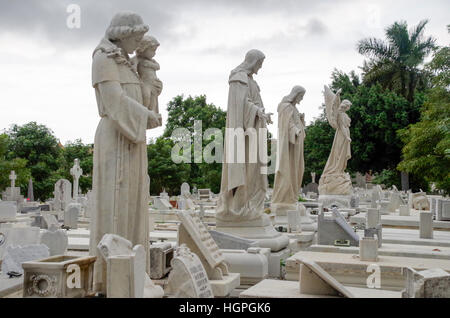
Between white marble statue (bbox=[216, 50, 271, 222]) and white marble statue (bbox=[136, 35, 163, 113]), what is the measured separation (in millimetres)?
3484

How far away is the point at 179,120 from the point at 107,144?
41.0 metres

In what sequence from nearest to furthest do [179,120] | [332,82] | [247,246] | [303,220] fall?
[247,246], [303,220], [332,82], [179,120]

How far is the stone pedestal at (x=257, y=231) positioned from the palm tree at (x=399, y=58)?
36.1 meters

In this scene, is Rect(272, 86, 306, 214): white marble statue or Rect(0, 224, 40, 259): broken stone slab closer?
Rect(0, 224, 40, 259): broken stone slab

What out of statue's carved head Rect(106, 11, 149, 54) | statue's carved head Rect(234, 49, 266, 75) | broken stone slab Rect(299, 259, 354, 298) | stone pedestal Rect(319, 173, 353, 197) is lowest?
broken stone slab Rect(299, 259, 354, 298)

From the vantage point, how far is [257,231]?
28.9 feet

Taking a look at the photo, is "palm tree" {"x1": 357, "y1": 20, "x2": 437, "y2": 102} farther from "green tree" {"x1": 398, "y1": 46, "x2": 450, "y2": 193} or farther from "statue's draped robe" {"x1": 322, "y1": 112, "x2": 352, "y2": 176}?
"statue's draped robe" {"x1": 322, "y1": 112, "x2": 352, "y2": 176}

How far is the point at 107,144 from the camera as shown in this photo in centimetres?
509

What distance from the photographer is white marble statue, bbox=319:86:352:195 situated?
1997 centimetres

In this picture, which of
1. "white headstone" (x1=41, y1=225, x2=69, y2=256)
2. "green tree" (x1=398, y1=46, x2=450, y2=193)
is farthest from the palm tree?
"white headstone" (x1=41, y1=225, x2=69, y2=256)

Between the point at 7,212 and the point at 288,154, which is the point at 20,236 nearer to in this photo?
the point at 288,154

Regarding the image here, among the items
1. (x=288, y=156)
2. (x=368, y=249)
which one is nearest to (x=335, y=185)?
(x=288, y=156)
